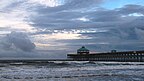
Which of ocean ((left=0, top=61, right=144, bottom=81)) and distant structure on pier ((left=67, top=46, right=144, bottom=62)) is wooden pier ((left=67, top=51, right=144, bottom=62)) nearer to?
distant structure on pier ((left=67, top=46, right=144, bottom=62))

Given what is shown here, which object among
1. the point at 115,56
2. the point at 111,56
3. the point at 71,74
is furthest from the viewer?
the point at 111,56

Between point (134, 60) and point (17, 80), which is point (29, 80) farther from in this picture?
point (134, 60)

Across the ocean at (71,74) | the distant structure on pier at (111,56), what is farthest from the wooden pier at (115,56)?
the ocean at (71,74)

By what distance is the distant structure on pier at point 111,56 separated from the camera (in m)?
135

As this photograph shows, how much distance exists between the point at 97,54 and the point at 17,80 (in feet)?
442

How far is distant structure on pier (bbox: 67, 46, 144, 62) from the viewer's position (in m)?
135

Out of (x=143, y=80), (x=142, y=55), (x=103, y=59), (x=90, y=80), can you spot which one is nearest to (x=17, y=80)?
(x=90, y=80)

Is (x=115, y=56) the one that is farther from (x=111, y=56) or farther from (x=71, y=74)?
(x=71, y=74)

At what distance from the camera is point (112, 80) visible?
30.5 m

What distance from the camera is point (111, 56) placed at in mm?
154875

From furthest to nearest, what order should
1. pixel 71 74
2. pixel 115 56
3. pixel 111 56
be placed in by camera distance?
pixel 111 56 < pixel 115 56 < pixel 71 74

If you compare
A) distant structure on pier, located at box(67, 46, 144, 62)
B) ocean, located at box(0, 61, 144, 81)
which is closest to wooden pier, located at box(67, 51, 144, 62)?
distant structure on pier, located at box(67, 46, 144, 62)

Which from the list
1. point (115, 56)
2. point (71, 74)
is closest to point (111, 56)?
point (115, 56)

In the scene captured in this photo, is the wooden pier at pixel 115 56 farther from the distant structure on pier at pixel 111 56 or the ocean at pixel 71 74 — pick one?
the ocean at pixel 71 74
